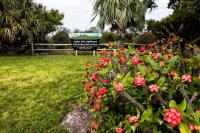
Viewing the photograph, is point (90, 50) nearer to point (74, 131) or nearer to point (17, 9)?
point (17, 9)

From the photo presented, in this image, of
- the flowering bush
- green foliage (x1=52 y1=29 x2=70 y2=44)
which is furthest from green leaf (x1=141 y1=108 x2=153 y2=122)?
green foliage (x1=52 y1=29 x2=70 y2=44)

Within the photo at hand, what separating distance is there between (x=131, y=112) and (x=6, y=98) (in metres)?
3.76

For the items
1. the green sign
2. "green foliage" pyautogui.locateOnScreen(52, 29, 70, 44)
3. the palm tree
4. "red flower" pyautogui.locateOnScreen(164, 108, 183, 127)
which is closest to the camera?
"red flower" pyautogui.locateOnScreen(164, 108, 183, 127)

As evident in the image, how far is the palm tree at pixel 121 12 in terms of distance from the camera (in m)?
18.4

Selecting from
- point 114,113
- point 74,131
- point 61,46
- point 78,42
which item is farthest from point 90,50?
point 114,113

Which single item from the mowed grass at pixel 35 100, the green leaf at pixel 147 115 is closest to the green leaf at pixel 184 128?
the green leaf at pixel 147 115

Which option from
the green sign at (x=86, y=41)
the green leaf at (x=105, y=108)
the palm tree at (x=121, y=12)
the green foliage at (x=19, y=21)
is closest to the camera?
the green leaf at (x=105, y=108)

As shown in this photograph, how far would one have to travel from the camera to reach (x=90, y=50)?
2031 centimetres

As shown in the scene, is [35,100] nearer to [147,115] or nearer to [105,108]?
[105,108]

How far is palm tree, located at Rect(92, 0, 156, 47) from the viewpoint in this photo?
60.3 feet

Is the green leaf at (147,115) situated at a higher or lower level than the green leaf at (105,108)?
higher

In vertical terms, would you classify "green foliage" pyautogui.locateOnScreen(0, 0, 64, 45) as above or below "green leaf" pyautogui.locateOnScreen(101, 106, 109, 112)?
above

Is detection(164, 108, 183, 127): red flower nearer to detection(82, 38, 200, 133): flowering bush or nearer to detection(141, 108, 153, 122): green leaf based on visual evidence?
detection(82, 38, 200, 133): flowering bush

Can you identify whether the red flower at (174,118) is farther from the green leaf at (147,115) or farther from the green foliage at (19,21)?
the green foliage at (19,21)
